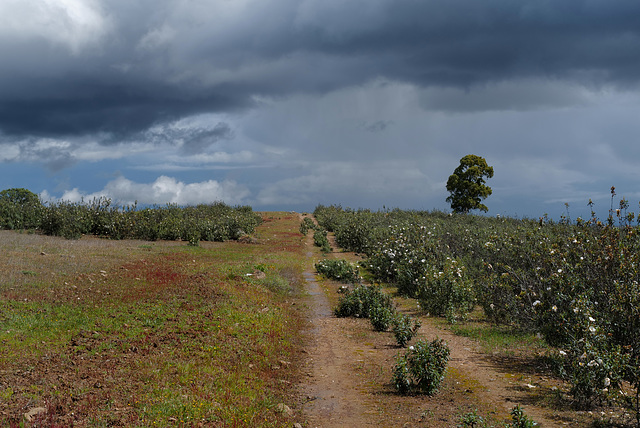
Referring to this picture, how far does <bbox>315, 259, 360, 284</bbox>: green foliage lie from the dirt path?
302 inches

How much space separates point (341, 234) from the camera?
35031mm

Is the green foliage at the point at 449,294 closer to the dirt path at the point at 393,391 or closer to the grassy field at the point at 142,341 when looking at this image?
the dirt path at the point at 393,391

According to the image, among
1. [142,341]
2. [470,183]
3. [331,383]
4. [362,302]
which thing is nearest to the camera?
[331,383]

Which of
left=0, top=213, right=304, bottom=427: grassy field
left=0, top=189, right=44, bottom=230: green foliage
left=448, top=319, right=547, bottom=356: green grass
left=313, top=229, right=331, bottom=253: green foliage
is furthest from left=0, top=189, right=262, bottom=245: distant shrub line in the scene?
left=448, top=319, right=547, bottom=356: green grass

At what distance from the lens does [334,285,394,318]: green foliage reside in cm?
1373

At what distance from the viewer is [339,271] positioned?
20.4 meters

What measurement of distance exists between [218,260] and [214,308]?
37.3ft

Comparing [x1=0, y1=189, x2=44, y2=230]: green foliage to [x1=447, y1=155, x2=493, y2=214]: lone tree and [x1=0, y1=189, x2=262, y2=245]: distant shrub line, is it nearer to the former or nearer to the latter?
[x1=0, y1=189, x2=262, y2=245]: distant shrub line

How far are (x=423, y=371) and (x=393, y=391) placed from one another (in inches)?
28.1

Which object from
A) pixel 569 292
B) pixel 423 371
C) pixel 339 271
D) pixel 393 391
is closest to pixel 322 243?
pixel 339 271

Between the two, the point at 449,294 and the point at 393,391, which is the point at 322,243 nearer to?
the point at 449,294

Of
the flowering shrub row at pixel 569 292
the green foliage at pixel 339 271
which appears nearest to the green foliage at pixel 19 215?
the green foliage at pixel 339 271

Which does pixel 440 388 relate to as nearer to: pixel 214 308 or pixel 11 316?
pixel 214 308

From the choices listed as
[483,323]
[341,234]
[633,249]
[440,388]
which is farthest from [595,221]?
[341,234]
